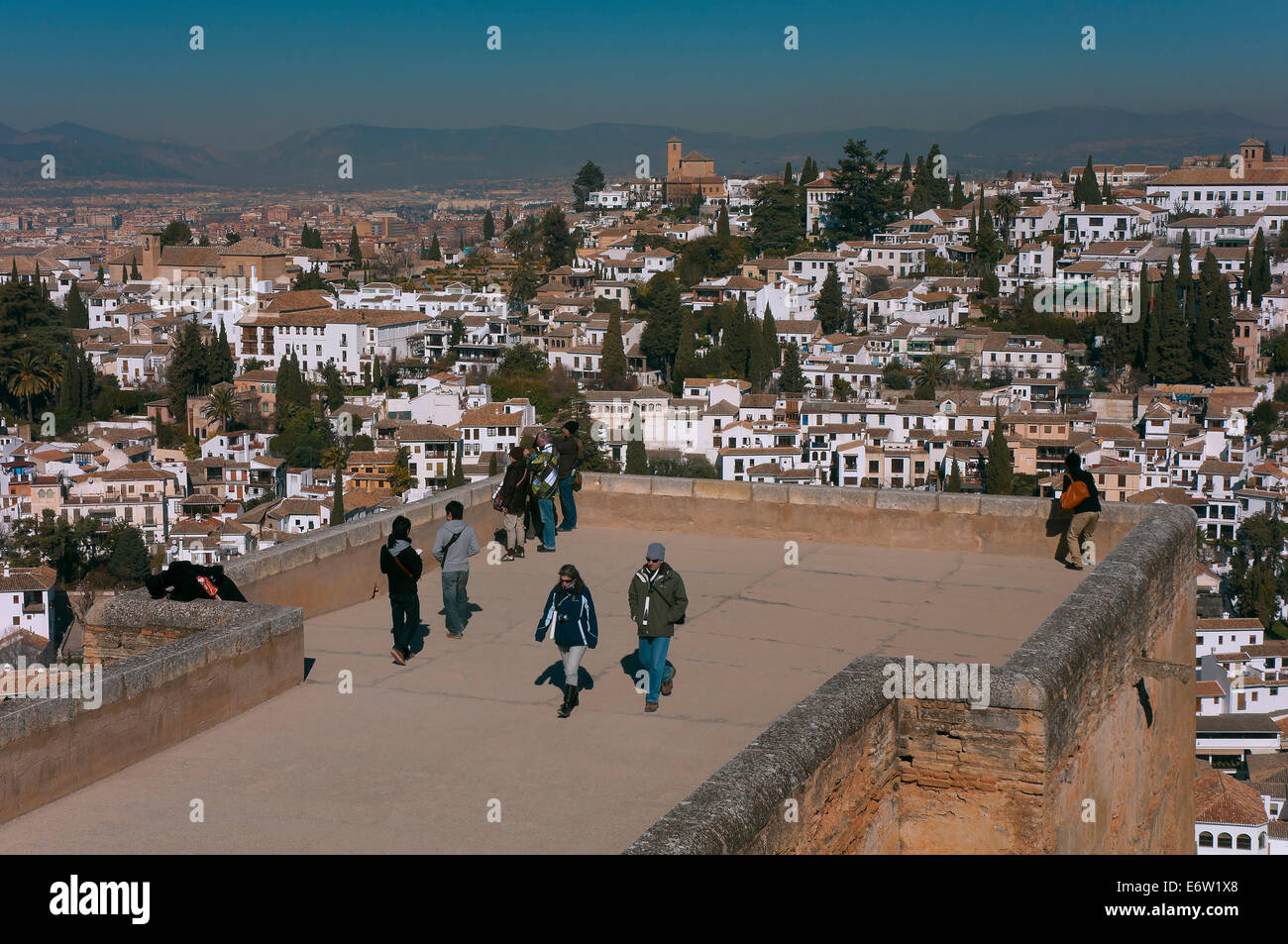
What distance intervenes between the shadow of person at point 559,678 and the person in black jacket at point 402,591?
2.00 feet

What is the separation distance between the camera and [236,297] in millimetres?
89688

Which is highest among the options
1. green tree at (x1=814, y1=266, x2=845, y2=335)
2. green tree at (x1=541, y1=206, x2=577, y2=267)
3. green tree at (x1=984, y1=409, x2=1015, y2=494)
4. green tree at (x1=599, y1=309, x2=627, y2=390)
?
green tree at (x1=541, y1=206, x2=577, y2=267)

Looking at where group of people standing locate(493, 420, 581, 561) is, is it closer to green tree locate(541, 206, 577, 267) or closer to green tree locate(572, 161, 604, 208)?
green tree locate(541, 206, 577, 267)

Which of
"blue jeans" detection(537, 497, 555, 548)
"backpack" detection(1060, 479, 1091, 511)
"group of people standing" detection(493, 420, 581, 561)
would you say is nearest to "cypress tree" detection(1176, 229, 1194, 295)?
"group of people standing" detection(493, 420, 581, 561)

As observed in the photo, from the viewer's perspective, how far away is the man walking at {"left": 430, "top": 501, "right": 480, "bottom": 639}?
662 cm

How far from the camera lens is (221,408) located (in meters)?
67.8

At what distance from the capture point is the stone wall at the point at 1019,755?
3.79 metres

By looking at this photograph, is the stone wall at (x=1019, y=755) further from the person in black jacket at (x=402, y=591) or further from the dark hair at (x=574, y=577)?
the person in black jacket at (x=402, y=591)

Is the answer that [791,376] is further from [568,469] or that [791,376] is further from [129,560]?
[568,469]

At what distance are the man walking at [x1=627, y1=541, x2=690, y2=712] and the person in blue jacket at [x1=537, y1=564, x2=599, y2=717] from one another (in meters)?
0.18

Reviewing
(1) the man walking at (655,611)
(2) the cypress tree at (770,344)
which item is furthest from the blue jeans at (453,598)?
(2) the cypress tree at (770,344)
